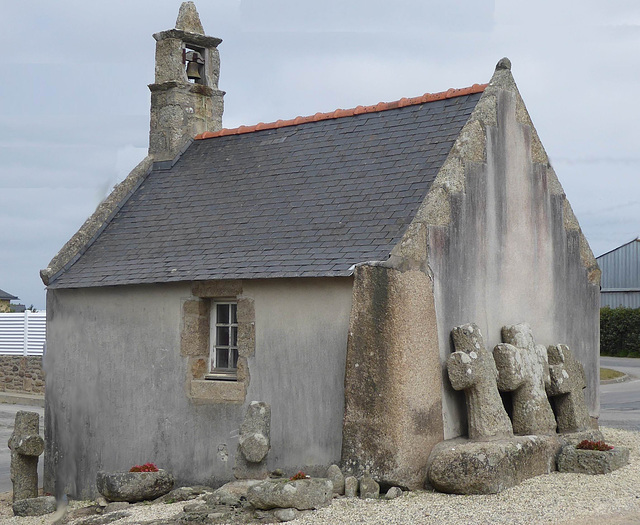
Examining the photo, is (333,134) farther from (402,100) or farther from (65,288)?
(65,288)

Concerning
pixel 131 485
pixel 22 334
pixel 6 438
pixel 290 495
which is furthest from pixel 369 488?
pixel 22 334

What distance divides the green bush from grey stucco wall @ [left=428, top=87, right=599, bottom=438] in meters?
23.0

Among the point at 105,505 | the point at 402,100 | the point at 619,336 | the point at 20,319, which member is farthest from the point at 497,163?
the point at 619,336

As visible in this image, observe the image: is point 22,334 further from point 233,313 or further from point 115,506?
point 115,506

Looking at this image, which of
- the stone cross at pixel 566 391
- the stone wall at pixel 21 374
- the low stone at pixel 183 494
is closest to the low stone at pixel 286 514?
the low stone at pixel 183 494

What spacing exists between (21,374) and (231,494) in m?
17.2

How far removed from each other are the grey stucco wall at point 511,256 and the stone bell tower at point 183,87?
539 cm

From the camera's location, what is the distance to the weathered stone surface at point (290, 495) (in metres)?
8.39

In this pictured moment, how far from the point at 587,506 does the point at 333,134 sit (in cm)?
608

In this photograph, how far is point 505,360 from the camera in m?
10.2

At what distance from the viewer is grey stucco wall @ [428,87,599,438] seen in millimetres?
9969

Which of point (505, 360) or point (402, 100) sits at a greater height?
point (402, 100)

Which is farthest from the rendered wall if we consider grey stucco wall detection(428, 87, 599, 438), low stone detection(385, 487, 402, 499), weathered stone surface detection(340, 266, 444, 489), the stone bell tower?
the stone bell tower

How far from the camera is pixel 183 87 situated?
14305 millimetres
